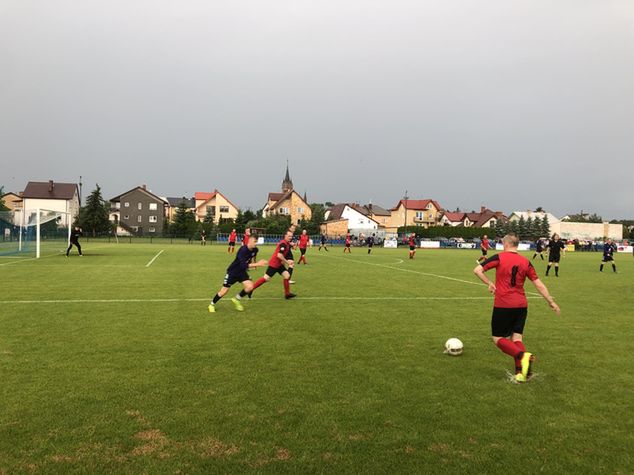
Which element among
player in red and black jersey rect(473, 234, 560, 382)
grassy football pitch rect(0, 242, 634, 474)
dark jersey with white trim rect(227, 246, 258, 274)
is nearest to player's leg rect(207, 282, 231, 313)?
dark jersey with white trim rect(227, 246, 258, 274)

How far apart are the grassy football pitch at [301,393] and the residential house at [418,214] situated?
104 meters

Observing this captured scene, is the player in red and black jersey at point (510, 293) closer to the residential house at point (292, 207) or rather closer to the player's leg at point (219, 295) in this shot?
the player's leg at point (219, 295)

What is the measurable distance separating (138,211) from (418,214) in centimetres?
6410

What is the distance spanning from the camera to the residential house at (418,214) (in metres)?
115

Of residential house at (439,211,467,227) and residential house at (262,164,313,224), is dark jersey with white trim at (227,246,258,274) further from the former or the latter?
residential house at (439,211,467,227)

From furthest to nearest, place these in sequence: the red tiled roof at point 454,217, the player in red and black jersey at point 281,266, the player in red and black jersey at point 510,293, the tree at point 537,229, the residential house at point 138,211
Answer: the red tiled roof at point 454,217 < the residential house at point 138,211 < the tree at point 537,229 < the player in red and black jersey at point 281,266 < the player in red and black jersey at point 510,293

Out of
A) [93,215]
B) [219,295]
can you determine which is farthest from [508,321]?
[93,215]

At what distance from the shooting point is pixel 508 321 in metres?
6.56

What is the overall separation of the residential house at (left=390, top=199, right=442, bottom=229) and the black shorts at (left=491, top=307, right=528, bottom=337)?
109061mm

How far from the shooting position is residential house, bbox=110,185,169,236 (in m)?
93.7

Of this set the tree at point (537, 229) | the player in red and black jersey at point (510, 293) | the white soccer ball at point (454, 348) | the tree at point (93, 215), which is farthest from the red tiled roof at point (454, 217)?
the player in red and black jersey at point (510, 293)

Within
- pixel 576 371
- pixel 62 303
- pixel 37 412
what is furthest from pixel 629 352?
pixel 62 303

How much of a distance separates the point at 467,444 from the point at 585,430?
135 cm

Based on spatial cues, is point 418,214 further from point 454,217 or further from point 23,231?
point 23,231
